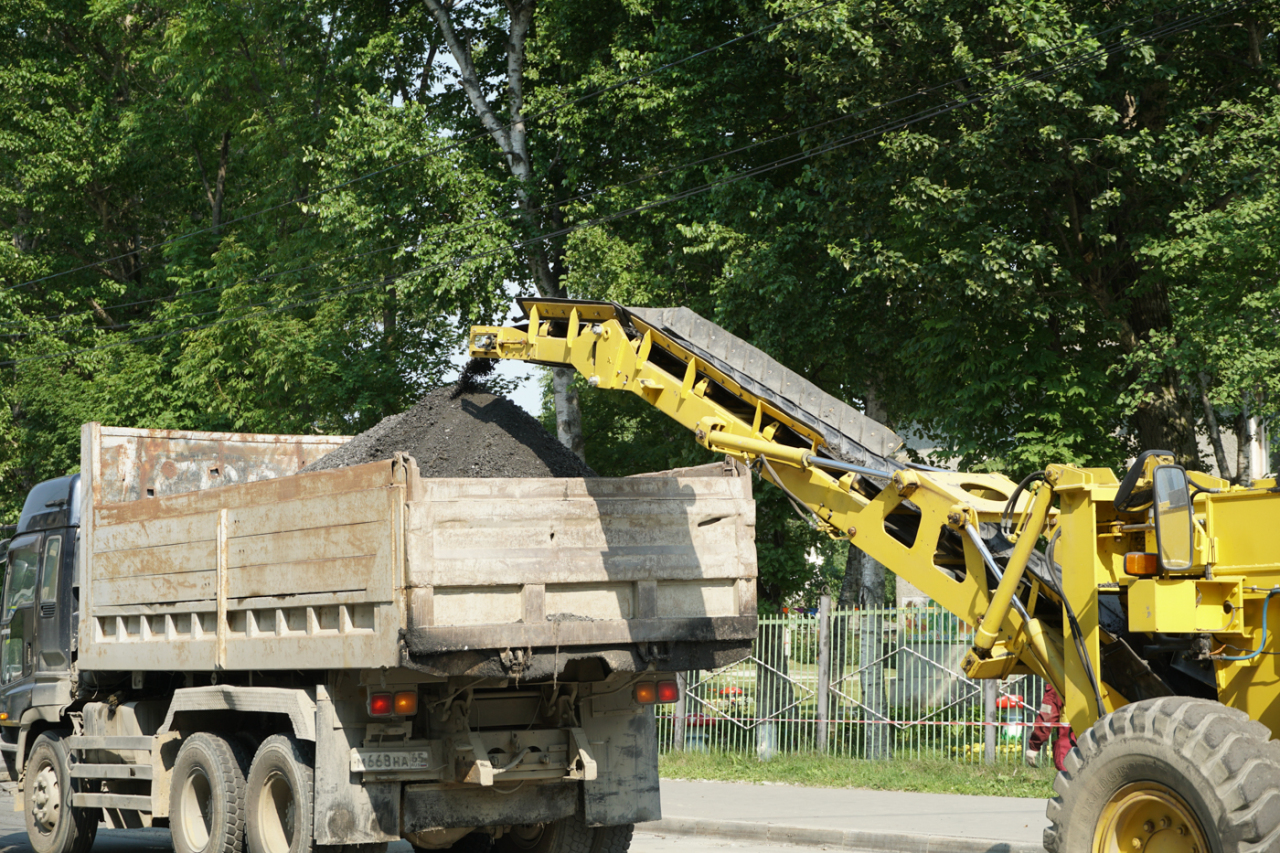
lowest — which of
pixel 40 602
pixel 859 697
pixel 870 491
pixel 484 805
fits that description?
pixel 859 697

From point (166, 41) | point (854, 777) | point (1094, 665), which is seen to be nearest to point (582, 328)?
point (1094, 665)

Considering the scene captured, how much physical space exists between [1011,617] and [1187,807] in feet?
5.13

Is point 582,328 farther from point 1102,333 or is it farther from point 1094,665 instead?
point 1102,333

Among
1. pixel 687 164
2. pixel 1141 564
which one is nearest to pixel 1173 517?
pixel 1141 564

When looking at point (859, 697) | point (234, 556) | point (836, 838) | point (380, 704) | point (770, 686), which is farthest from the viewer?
point (770, 686)

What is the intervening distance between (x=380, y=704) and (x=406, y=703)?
0.47ft

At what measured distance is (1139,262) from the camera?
18266 millimetres

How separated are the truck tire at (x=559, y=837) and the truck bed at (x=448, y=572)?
1656 millimetres

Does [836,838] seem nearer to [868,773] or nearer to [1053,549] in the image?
[868,773]

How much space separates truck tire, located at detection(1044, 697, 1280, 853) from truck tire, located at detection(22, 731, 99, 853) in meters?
7.70

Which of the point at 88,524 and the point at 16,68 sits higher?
the point at 16,68

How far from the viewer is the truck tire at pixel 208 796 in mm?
8523

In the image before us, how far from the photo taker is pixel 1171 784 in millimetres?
6059

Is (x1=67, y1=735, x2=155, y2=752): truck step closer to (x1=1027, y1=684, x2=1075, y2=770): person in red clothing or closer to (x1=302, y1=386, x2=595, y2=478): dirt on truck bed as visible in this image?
(x1=302, y1=386, x2=595, y2=478): dirt on truck bed
